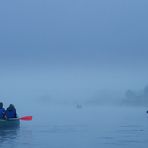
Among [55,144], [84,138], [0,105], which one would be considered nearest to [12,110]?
[0,105]

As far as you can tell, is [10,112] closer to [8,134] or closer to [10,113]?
[10,113]

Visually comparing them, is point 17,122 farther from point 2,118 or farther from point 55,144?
point 55,144

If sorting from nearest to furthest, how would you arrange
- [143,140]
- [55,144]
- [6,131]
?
[55,144] < [143,140] < [6,131]

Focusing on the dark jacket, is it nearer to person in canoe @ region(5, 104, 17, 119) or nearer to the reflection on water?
person in canoe @ region(5, 104, 17, 119)

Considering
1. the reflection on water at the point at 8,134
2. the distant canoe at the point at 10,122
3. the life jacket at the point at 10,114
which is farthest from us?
the life jacket at the point at 10,114

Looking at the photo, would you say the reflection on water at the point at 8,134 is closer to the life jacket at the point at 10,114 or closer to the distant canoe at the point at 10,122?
the distant canoe at the point at 10,122

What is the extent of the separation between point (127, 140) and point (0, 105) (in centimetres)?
1390

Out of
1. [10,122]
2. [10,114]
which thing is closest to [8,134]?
[10,122]

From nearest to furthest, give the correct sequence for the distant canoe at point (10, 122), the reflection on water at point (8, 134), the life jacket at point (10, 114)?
the reflection on water at point (8, 134) → the distant canoe at point (10, 122) → the life jacket at point (10, 114)

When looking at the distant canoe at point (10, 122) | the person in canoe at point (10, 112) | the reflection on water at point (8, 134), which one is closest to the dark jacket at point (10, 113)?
the person in canoe at point (10, 112)

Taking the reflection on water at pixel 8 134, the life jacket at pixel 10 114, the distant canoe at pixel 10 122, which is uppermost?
the life jacket at pixel 10 114

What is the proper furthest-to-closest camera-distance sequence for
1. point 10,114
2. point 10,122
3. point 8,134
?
1. point 10,114
2. point 10,122
3. point 8,134

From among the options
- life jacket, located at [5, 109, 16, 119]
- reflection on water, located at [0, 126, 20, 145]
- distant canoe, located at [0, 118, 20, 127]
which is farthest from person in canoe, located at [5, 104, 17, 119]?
reflection on water, located at [0, 126, 20, 145]

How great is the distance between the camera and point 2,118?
157ft
